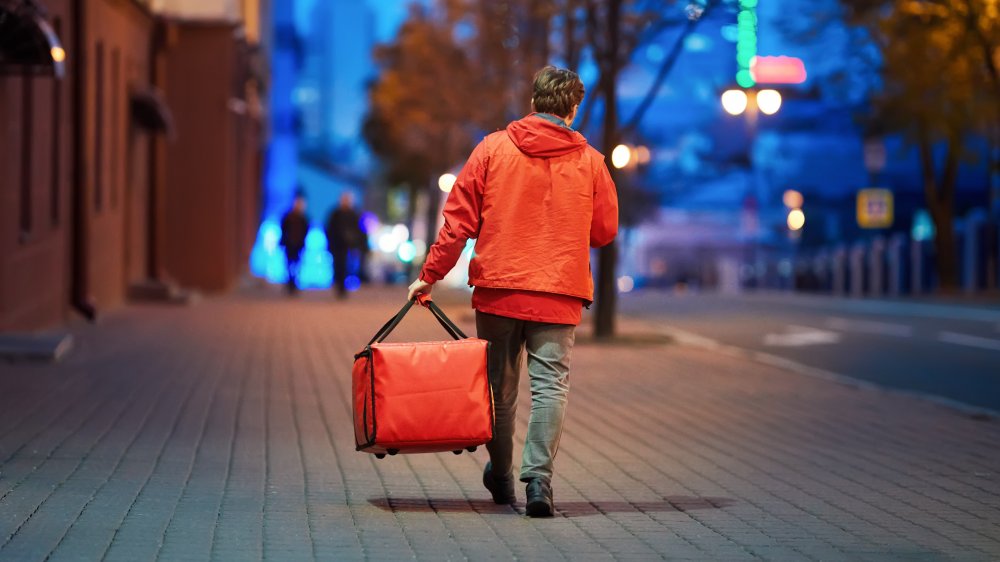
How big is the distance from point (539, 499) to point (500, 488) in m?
A: 0.46

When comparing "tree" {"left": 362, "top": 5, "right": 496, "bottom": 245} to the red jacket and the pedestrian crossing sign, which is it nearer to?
the pedestrian crossing sign

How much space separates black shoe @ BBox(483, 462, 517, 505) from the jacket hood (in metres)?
1.36

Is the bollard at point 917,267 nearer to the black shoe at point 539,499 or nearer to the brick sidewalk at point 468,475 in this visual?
the brick sidewalk at point 468,475

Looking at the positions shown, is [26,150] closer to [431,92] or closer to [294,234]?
[294,234]

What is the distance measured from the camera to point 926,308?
3359 cm

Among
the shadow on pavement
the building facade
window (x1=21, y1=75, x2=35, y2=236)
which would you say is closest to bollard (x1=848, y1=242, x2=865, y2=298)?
the building facade

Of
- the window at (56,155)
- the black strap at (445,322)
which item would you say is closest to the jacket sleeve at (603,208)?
the black strap at (445,322)

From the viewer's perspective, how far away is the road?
55.6 feet

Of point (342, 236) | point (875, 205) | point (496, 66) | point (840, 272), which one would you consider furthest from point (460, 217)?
point (840, 272)

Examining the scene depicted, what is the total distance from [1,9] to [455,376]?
9.42 metres

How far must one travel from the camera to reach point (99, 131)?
83.2 feet

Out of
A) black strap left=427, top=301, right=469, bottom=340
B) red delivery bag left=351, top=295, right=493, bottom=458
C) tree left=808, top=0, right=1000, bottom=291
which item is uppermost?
tree left=808, top=0, right=1000, bottom=291

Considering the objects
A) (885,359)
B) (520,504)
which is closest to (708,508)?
(520,504)

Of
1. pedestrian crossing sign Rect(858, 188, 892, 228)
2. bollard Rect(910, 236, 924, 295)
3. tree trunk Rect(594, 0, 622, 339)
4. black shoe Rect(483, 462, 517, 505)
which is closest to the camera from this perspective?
black shoe Rect(483, 462, 517, 505)
